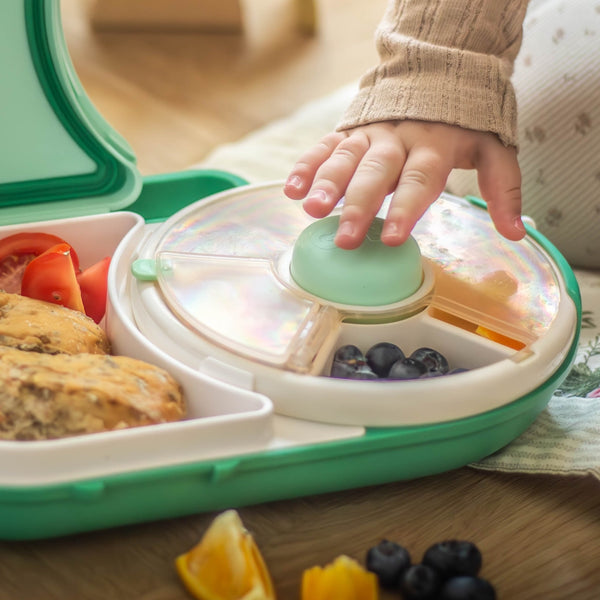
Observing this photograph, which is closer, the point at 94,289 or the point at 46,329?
the point at 46,329

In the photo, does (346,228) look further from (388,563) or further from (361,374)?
(388,563)

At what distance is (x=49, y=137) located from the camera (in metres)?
0.83

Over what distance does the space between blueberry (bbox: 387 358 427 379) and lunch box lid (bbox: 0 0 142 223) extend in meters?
0.37

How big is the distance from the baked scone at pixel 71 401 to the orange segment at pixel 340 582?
15cm

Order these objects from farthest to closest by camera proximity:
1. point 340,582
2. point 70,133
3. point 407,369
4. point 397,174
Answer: point 70,133
point 397,174
point 407,369
point 340,582

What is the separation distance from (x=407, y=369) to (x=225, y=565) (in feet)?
0.64

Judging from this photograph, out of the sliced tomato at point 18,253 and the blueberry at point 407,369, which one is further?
the sliced tomato at point 18,253

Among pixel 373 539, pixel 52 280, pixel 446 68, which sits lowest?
pixel 373 539

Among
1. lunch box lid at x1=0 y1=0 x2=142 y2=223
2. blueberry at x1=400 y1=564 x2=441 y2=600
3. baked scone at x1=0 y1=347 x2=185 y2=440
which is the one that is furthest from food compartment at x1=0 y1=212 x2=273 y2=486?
lunch box lid at x1=0 y1=0 x2=142 y2=223

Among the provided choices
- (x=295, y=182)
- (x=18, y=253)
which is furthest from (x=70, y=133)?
(x=295, y=182)

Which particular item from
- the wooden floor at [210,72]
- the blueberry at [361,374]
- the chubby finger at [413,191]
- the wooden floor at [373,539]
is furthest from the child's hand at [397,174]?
the wooden floor at [210,72]

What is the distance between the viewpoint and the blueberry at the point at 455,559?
0.55m

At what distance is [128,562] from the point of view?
1.87 ft

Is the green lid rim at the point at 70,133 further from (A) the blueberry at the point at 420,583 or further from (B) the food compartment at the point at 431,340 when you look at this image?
(A) the blueberry at the point at 420,583
